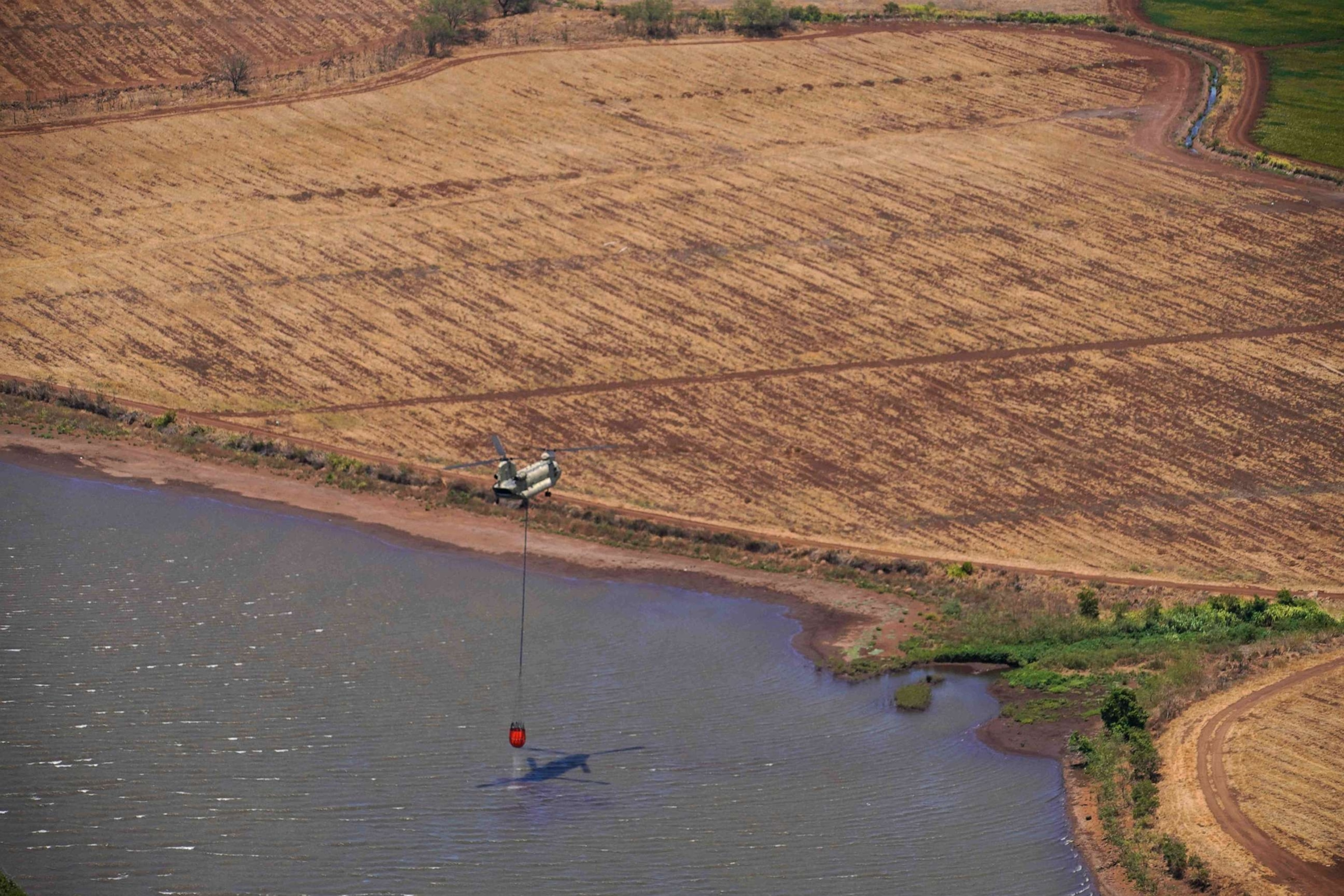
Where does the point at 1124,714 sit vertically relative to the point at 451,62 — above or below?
below

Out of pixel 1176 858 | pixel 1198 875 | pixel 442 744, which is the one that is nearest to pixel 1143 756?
pixel 1176 858

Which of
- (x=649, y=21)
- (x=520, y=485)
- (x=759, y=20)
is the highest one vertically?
(x=759, y=20)

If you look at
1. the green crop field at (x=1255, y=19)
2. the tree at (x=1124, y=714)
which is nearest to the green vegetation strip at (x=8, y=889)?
the tree at (x=1124, y=714)

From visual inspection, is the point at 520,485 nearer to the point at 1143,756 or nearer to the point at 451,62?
the point at 1143,756

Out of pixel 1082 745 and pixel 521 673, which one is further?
pixel 521 673

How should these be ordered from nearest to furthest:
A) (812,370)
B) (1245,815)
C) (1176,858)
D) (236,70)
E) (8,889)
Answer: (8,889) → (1176,858) → (1245,815) → (812,370) → (236,70)

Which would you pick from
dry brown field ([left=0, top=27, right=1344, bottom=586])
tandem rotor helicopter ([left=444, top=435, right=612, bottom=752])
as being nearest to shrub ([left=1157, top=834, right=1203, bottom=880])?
tandem rotor helicopter ([left=444, top=435, right=612, bottom=752])

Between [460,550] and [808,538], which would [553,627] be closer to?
[460,550]
